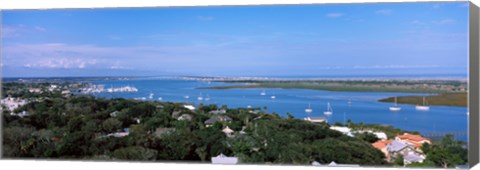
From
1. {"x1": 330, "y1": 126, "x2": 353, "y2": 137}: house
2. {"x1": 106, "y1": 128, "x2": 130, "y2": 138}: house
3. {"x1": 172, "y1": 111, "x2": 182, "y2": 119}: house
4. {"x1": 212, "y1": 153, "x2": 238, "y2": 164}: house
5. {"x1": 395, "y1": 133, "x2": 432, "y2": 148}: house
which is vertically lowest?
{"x1": 212, "y1": 153, "x2": 238, "y2": 164}: house

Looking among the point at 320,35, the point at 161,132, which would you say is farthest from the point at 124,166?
the point at 320,35

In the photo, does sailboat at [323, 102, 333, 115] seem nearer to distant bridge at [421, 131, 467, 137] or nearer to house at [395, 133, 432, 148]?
house at [395, 133, 432, 148]

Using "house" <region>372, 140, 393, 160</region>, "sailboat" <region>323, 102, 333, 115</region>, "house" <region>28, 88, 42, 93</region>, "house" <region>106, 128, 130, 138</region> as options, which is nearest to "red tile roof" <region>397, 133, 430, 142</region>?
"house" <region>372, 140, 393, 160</region>

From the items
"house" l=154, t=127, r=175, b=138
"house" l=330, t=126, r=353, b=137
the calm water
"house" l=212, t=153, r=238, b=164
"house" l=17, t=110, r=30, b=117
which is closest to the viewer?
the calm water

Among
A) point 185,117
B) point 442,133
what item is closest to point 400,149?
point 442,133

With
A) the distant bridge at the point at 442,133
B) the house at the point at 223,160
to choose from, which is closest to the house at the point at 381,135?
the distant bridge at the point at 442,133

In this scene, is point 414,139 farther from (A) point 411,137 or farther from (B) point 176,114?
(B) point 176,114
